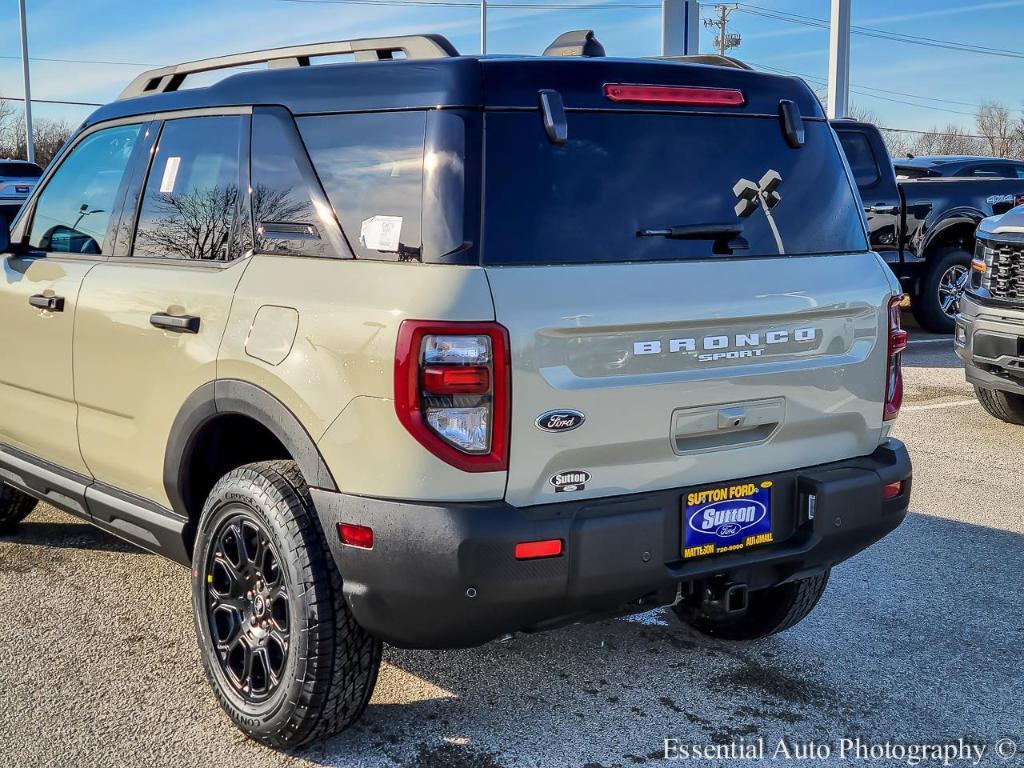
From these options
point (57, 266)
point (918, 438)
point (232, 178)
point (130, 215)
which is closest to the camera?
point (232, 178)

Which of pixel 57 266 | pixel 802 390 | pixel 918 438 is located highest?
pixel 57 266

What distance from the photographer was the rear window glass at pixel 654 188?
2840mm

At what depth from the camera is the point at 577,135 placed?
2.96 metres

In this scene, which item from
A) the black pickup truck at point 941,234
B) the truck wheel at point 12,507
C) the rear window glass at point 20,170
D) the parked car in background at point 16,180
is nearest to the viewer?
the truck wheel at point 12,507

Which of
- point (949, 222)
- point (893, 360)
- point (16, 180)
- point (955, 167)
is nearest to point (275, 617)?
point (893, 360)

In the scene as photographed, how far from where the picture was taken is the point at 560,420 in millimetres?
2785

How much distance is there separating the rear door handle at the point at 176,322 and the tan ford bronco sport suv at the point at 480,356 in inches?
0.5

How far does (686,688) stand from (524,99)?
1.94 metres

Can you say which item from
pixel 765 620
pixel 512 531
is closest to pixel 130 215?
pixel 512 531

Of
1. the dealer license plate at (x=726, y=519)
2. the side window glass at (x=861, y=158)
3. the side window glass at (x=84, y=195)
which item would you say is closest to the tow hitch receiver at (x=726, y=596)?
the dealer license plate at (x=726, y=519)

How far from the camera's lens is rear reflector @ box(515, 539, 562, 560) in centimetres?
273

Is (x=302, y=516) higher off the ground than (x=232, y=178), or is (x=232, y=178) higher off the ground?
(x=232, y=178)

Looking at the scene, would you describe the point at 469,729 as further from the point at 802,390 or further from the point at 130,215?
the point at 130,215

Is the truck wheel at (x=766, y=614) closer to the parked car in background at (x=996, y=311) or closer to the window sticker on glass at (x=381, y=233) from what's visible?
the window sticker on glass at (x=381, y=233)
